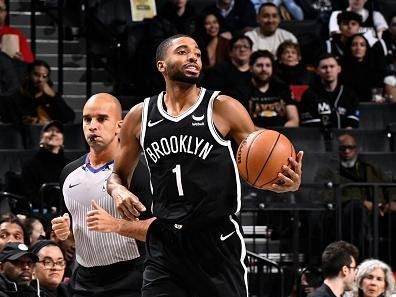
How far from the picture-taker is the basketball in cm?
638

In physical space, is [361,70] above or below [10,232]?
above

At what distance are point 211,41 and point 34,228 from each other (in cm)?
485

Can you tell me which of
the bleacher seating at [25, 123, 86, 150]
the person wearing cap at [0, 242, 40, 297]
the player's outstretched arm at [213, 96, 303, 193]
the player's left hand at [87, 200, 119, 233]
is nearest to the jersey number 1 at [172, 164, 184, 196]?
the player's outstretched arm at [213, 96, 303, 193]

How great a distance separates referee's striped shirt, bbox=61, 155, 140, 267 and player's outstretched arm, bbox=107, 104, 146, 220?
0.35 m

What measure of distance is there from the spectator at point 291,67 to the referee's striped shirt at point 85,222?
718 cm

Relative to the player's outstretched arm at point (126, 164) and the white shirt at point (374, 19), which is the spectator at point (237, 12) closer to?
the white shirt at point (374, 19)

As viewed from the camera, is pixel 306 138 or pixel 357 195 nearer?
pixel 357 195

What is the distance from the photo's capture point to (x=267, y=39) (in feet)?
49.3

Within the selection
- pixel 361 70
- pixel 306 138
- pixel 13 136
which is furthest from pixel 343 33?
pixel 13 136

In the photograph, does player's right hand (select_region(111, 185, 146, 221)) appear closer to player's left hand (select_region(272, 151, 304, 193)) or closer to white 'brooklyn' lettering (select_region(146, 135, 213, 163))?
white 'brooklyn' lettering (select_region(146, 135, 213, 163))

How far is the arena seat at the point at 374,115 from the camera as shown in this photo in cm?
1420

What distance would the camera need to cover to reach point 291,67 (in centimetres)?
1456

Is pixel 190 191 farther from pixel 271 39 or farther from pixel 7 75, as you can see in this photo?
pixel 271 39

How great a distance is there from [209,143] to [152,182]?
1.40 ft
